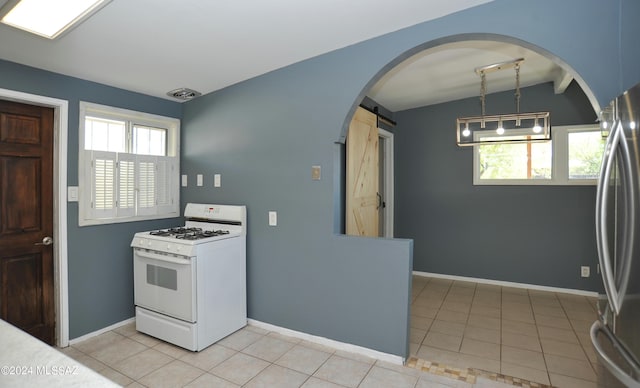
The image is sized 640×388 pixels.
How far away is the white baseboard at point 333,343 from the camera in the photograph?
244 centimetres

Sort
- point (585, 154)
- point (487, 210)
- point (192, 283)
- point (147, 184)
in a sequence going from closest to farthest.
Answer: point (192, 283)
point (147, 184)
point (585, 154)
point (487, 210)

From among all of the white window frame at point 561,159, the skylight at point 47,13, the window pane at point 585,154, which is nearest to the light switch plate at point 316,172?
the skylight at point 47,13

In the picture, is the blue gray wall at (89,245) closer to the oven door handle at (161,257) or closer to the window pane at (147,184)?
the window pane at (147,184)

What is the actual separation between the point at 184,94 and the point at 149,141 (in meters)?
0.66

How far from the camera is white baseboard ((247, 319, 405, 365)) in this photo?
2.44 metres

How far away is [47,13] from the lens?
152cm

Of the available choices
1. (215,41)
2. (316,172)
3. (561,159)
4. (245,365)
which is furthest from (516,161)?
(245,365)

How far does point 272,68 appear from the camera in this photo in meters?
2.94

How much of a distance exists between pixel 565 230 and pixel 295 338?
3562 millimetres

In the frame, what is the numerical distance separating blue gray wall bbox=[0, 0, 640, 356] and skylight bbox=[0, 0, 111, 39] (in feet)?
4.17

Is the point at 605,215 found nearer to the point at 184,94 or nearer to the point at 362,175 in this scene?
the point at 362,175

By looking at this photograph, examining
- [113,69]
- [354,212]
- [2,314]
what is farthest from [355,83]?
[2,314]

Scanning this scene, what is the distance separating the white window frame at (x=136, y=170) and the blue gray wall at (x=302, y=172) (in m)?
0.07

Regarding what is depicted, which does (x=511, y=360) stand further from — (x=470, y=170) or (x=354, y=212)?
(x=470, y=170)
